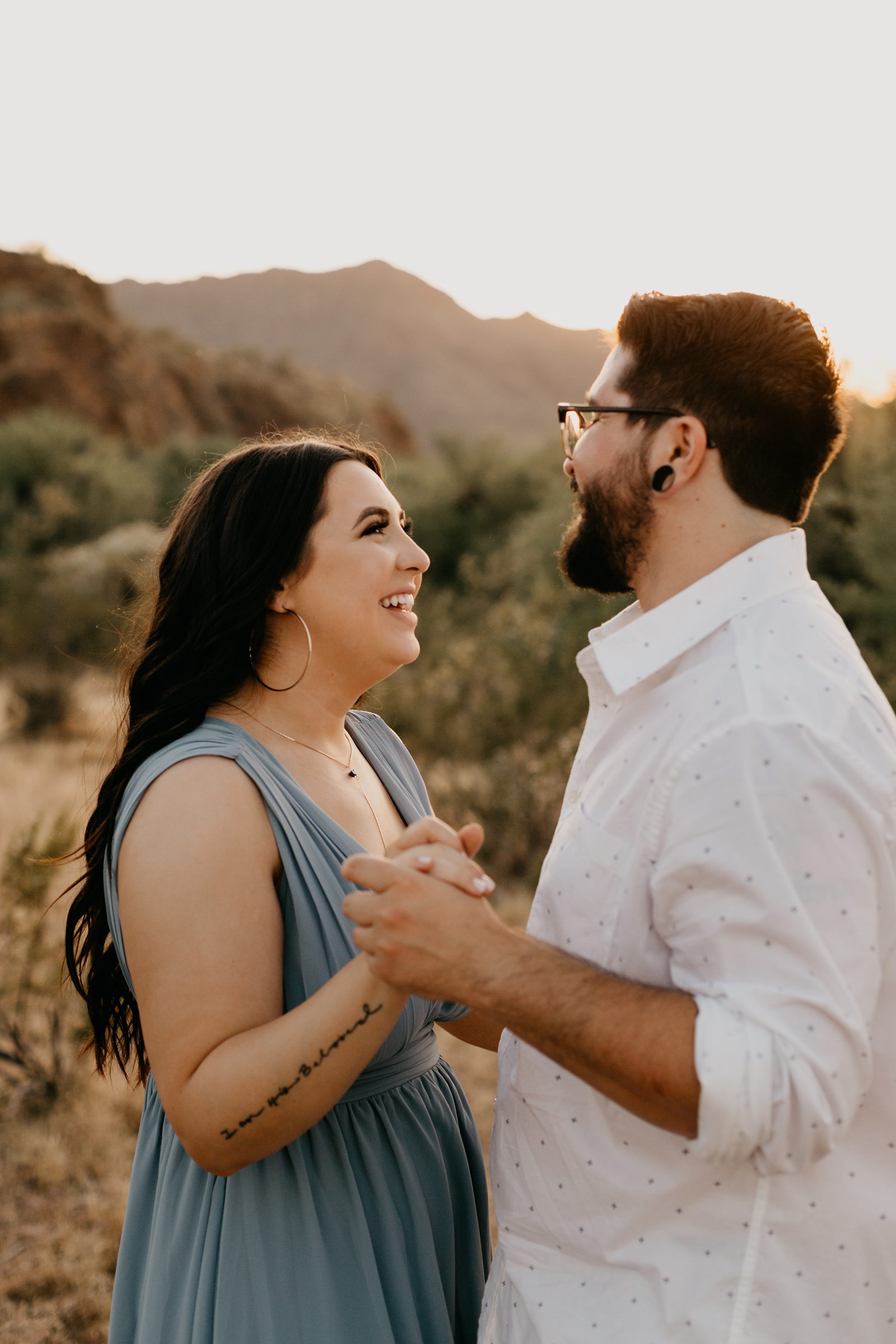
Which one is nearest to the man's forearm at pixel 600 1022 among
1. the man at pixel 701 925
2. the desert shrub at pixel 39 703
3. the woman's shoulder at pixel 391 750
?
the man at pixel 701 925

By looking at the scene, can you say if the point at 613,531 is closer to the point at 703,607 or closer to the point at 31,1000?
the point at 703,607

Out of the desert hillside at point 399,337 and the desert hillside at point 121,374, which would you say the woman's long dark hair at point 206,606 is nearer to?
the desert hillside at point 121,374

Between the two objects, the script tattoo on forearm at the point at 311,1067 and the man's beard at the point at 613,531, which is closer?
the script tattoo on forearm at the point at 311,1067

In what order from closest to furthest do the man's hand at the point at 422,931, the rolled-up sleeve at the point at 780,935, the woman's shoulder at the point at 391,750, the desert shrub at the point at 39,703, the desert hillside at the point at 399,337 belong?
1. the rolled-up sleeve at the point at 780,935
2. the man's hand at the point at 422,931
3. the woman's shoulder at the point at 391,750
4. the desert shrub at the point at 39,703
5. the desert hillside at the point at 399,337

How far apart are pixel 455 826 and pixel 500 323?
72.2 meters

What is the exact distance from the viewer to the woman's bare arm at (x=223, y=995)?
1.49 metres

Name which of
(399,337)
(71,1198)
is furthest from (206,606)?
(399,337)

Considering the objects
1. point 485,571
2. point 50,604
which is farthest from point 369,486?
point 485,571

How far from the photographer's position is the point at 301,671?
2.10 m

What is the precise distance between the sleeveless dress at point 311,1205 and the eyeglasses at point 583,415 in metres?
0.78

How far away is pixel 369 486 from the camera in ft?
7.07

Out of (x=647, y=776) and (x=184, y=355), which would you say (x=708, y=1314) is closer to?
(x=647, y=776)

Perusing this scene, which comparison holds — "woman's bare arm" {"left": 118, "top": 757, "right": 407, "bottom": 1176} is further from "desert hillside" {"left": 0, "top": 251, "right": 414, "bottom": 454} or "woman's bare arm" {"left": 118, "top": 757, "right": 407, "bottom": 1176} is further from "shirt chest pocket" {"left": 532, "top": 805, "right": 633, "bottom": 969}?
"desert hillside" {"left": 0, "top": 251, "right": 414, "bottom": 454}

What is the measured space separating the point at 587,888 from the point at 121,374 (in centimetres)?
3469
